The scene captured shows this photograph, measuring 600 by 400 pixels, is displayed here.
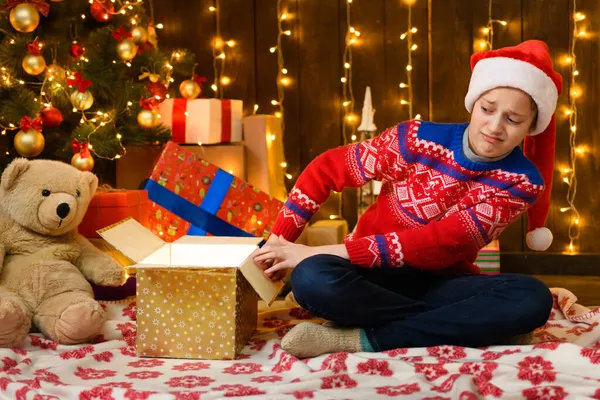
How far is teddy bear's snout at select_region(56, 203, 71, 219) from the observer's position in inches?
69.2

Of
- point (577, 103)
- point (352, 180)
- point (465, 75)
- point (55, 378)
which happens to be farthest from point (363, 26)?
point (55, 378)

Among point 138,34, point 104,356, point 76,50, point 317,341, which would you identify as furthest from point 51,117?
point 317,341

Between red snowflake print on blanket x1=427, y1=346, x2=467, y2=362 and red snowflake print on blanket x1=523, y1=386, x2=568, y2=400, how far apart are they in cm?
24

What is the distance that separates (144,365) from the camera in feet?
4.73

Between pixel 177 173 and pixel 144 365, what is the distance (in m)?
0.77

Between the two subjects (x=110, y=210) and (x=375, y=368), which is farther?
Result: (x=110, y=210)

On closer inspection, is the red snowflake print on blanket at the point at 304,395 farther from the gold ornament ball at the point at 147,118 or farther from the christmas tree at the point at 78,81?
the gold ornament ball at the point at 147,118

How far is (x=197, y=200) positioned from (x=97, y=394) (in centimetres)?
98

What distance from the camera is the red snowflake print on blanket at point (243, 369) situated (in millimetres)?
1385

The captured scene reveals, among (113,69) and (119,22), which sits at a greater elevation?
(119,22)

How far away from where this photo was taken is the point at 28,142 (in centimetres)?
207

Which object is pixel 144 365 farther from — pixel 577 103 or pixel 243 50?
pixel 577 103

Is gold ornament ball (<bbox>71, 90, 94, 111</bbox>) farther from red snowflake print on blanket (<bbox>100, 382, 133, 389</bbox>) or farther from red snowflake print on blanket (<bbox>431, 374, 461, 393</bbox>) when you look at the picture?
red snowflake print on blanket (<bbox>431, 374, 461, 393</bbox>)

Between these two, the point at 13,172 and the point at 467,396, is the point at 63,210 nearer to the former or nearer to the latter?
the point at 13,172
